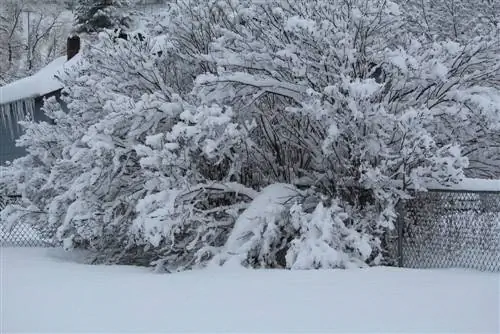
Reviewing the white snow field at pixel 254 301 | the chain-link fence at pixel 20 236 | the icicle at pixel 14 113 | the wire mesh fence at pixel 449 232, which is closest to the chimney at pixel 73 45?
the icicle at pixel 14 113

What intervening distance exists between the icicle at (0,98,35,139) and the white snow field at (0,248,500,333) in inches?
547

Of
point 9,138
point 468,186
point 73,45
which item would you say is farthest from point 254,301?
point 9,138

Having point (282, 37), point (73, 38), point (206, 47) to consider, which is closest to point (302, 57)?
point (282, 37)

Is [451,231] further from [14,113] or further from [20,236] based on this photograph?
[14,113]

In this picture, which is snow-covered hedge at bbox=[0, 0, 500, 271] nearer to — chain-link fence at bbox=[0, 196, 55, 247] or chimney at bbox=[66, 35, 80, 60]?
chain-link fence at bbox=[0, 196, 55, 247]

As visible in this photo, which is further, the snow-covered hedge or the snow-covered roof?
the snow-covered roof

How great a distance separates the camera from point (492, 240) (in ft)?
27.3

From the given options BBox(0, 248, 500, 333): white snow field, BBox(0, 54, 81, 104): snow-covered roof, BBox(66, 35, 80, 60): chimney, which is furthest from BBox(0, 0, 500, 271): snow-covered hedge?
BBox(66, 35, 80, 60): chimney

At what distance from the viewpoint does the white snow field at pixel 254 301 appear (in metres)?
5.13

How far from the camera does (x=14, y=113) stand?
21.8 metres

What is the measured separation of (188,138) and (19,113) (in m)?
14.2

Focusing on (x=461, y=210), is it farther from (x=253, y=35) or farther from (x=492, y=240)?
(x=253, y=35)

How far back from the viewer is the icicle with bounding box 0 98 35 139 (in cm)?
2103

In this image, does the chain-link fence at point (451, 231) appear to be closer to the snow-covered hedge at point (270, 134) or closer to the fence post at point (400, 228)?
the fence post at point (400, 228)
